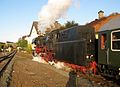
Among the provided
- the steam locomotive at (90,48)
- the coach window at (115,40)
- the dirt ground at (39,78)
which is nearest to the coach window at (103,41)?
the steam locomotive at (90,48)

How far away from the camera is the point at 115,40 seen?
1257 centimetres

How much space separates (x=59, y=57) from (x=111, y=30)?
410 inches

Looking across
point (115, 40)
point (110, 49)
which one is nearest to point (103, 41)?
point (110, 49)

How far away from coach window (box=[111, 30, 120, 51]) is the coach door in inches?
18.8

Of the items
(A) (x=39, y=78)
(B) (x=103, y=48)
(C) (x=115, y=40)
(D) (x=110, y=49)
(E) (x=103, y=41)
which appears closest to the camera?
(C) (x=115, y=40)

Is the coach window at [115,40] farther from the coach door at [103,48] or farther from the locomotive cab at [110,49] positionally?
the coach door at [103,48]

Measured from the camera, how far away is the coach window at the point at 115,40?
12336 millimetres

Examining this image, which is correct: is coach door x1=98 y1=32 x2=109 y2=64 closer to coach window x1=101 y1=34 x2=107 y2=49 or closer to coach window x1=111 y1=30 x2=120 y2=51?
coach window x1=101 y1=34 x2=107 y2=49

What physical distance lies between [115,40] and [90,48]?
359cm

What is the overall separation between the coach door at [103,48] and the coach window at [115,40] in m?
0.48

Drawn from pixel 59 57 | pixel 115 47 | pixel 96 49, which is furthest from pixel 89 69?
pixel 59 57

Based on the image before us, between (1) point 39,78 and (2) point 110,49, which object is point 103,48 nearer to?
(2) point 110,49

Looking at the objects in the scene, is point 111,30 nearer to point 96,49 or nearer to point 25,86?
point 96,49

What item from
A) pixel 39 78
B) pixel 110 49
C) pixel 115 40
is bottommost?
pixel 39 78
